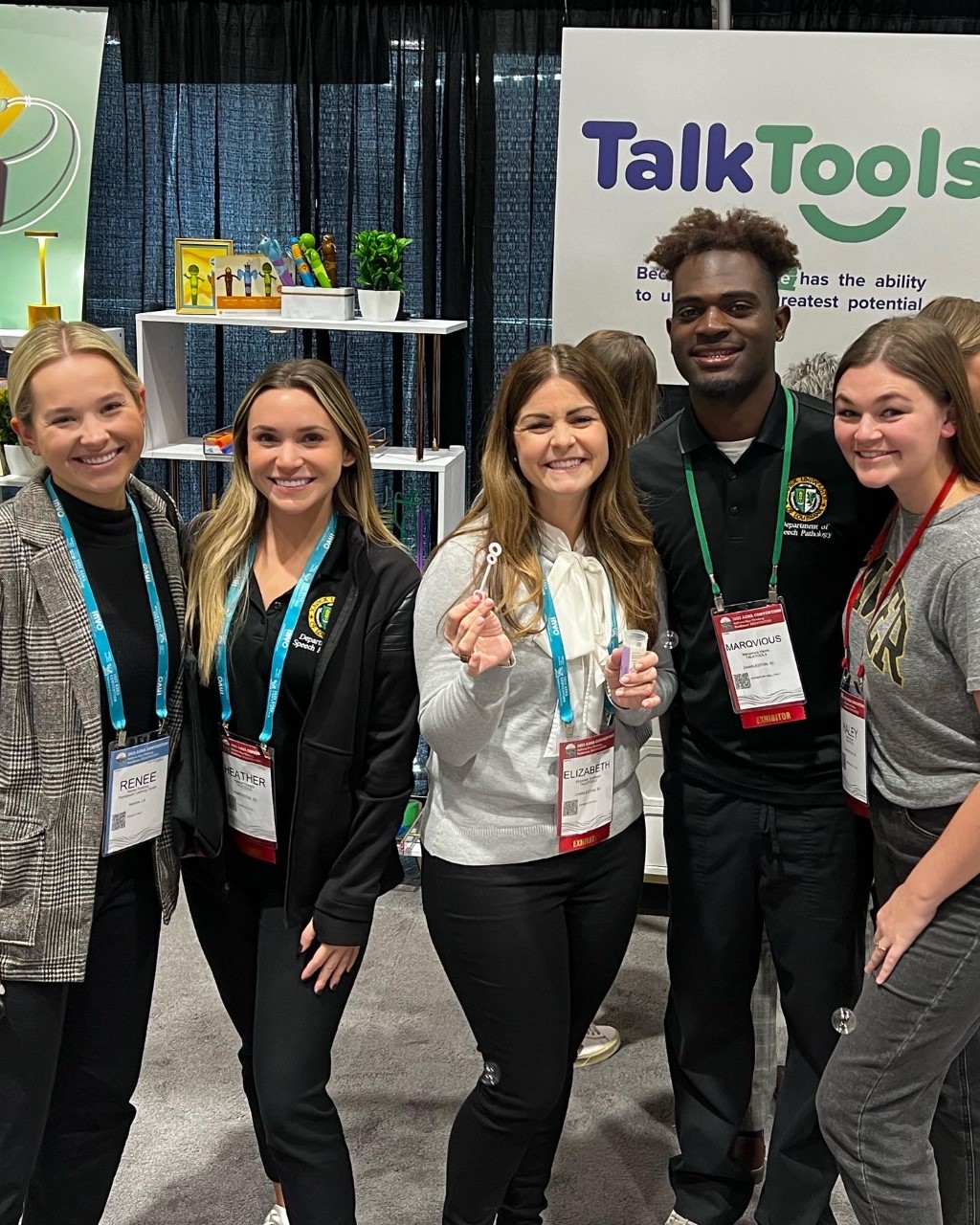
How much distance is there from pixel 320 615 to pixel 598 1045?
1.53 metres

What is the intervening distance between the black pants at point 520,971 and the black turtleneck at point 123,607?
0.49m

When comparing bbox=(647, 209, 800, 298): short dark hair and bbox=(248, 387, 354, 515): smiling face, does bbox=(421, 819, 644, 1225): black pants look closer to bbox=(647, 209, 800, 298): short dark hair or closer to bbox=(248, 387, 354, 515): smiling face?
bbox=(248, 387, 354, 515): smiling face

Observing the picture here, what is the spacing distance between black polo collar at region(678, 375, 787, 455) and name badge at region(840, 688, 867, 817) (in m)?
0.42

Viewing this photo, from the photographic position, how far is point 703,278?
198 cm

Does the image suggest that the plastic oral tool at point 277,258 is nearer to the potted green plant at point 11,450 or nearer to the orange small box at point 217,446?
the orange small box at point 217,446

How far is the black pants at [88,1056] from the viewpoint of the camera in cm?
174

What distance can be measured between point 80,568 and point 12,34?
8.73 ft

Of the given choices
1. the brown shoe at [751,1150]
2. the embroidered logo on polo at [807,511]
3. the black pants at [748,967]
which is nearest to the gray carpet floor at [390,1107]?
the brown shoe at [751,1150]

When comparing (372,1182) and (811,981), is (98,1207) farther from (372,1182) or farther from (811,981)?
(811,981)

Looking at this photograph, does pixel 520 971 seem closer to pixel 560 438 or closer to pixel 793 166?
pixel 560 438

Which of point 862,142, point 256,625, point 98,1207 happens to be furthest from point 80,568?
point 862,142

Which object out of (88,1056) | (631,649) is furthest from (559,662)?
(88,1056)

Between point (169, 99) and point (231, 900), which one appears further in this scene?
point (169, 99)

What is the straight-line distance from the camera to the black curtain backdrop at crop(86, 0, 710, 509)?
3705 millimetres
